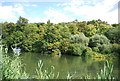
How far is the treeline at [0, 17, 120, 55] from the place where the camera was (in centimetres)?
1102

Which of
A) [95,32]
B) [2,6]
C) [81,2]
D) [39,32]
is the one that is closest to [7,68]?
[2,6]

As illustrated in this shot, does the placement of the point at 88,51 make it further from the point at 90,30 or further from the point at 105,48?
the point at 90,30

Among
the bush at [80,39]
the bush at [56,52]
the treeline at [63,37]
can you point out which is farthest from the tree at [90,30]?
the bush at [56,52]

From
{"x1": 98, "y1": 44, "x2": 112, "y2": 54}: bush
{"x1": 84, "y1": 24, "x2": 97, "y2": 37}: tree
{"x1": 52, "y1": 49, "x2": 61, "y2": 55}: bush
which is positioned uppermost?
{"x1": 84, "y1": 24, "x2": 97, "y2": 37}: tree

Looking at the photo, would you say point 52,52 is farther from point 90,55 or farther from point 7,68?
point 7,68

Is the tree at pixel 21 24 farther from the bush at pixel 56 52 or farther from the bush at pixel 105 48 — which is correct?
the bush at pixel 105 48

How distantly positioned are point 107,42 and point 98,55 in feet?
4.20

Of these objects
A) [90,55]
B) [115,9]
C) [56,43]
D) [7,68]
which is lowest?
[90,55]

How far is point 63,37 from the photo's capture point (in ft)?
Answer: 41.1

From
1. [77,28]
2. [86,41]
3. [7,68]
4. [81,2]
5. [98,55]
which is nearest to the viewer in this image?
[7,68]

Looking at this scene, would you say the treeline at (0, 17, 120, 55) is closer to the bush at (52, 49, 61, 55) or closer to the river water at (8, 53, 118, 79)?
the bush at (52, 49, 61, 55)

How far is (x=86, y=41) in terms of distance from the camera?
11477mm

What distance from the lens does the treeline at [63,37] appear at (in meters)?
11.0

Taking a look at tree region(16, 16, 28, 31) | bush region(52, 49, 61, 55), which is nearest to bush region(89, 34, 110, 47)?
bush region(52, 49, 61, 55)
